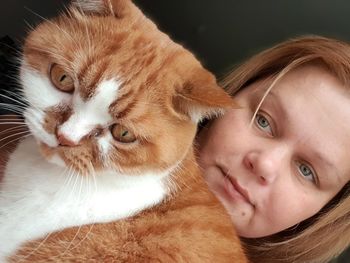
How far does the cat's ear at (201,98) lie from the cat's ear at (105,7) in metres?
0.28

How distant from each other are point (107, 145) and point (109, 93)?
14 centimetres

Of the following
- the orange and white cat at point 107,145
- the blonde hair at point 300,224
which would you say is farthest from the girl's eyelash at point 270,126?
the orange and white cat at point 107,145

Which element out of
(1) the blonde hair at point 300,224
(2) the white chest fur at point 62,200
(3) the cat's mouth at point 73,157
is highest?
(3) the cat's mouth at point 73,157

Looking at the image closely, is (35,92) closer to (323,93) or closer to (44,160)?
(44,160)

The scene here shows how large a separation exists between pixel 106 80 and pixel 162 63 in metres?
0.19

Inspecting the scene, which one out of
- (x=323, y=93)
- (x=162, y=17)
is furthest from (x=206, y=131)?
(x=162, y=17)

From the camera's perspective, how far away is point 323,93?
5.08 feet

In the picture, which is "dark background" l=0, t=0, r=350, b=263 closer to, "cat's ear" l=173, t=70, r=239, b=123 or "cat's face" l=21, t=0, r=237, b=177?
"cat's face" l=21, t=0, r=237, b=177

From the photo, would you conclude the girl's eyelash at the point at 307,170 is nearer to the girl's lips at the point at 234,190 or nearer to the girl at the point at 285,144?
the girl at the point at 285,144

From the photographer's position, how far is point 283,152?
5.07 feet

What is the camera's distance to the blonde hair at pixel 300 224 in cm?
177

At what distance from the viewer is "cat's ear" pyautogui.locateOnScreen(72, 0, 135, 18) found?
1.29 meters

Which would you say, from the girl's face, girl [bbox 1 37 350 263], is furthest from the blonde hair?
the girl's face

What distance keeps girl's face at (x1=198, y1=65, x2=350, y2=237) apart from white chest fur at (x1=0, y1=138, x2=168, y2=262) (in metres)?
0.35
